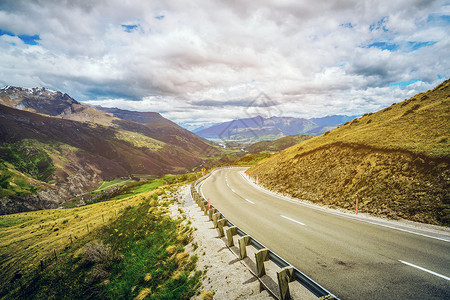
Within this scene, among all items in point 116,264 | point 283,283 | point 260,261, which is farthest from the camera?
point 116,264

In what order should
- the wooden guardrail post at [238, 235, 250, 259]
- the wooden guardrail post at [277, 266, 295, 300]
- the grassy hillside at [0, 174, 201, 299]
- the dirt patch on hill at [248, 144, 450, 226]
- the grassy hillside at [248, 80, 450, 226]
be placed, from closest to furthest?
the wooden guardrail post at [277, 266, 295, 300] → the wooden guardrail post at [238, 235, 250, 259] → the grassy hillside at [0, 174, 201, 299] → the dirt patch on hill at [248, 144, 450, 226] → the grassy hillside at [248, 80, 450, 226]

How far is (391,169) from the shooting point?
1543cm

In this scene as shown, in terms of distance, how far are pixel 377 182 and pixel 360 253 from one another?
10.2 meters

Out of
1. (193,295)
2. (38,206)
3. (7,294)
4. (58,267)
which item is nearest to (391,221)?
(193,295)

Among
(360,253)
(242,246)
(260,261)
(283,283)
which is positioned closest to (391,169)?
(360,253)

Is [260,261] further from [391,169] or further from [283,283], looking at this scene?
[391,169]

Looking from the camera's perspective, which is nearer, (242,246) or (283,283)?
(283,283)

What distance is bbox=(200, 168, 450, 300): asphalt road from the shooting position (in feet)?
18.5

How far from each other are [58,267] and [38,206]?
119182 millimetres

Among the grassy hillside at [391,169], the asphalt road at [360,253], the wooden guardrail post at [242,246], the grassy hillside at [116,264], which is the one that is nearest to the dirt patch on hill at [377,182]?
the grassy hillside at [391,169]

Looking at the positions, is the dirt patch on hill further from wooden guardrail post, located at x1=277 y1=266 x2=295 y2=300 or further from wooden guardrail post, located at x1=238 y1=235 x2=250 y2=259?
wooden guardrail post, located at x1=277 y1=266 x2=295 y2=300

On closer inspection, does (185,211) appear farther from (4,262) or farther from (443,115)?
(443,115)

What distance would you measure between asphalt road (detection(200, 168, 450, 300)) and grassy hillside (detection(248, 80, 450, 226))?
2829 mm

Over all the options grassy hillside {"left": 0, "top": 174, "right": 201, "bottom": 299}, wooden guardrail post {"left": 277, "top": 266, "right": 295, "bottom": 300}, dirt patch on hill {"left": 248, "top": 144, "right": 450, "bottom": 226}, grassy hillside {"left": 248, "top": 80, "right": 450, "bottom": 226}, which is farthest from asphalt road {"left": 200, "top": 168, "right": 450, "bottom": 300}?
grassy hillside {"left": 0, "top": 174, "right": 201, "bottom": 299}
